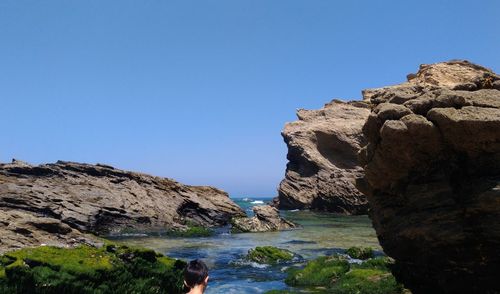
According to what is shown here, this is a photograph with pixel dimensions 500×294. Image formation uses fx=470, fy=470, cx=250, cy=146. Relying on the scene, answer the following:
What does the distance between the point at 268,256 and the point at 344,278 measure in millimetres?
7853

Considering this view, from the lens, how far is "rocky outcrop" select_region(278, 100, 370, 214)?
75000 millimetres

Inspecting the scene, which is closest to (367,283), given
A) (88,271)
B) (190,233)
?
(88,271)

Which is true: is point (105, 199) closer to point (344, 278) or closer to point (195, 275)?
point (344, 278)

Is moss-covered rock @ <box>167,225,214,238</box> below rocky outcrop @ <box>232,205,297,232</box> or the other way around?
A: below

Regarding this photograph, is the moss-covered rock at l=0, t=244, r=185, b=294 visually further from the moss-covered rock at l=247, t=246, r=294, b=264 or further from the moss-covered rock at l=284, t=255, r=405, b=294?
the moss-covered rock at l=247, t=246, r=294, b=264

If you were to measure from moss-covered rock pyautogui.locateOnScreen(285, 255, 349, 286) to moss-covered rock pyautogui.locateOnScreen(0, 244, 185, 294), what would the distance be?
6.36 meters

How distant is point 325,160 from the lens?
80562 millimetres

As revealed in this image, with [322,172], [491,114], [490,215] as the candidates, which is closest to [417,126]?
[491,114]

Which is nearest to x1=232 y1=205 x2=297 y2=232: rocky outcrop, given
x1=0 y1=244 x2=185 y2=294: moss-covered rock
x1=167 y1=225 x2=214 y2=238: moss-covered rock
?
x1=167 y1=225 x2=214 y2=238: moss-covered rock

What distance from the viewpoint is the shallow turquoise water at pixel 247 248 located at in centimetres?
2156

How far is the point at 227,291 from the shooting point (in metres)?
19.8

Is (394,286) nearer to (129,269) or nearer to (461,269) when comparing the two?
(461,269)

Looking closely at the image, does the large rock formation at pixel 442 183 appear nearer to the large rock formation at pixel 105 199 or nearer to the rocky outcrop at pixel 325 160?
the large rock formation at pixel 105 199

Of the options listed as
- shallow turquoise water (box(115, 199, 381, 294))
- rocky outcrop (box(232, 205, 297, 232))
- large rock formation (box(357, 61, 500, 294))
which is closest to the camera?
large rock formation (box(357, 61, 500, 294))
